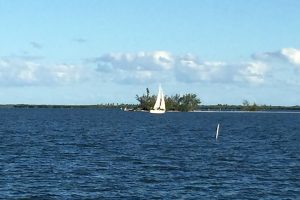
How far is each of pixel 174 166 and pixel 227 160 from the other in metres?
8.93

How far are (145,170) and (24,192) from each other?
51.9 ft

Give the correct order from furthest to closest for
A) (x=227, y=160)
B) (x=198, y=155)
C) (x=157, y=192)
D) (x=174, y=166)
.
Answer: (x=198, y=155) → (x=227, y=160) → (x=174, y=166) → (x=157, y=192)

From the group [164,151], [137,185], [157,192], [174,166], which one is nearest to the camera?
→ [157,192]

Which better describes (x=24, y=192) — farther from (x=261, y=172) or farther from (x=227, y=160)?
(x=227, y=160)

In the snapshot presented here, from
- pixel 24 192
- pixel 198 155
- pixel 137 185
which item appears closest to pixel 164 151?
pixel 198 155

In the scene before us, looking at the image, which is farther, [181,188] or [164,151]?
[164,151]

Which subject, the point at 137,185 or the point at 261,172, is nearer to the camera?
the point at 137,185

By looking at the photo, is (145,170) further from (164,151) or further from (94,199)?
(164,151)

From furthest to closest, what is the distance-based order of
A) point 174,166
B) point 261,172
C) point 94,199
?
point 174,166, point 261,172, point 94,199

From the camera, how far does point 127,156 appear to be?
7225cm

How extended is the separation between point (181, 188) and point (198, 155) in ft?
89.4

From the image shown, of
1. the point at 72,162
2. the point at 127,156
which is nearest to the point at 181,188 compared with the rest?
the point at 72,162

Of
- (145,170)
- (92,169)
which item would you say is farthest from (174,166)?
(92,169)

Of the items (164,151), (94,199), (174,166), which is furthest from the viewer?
(164,151)
